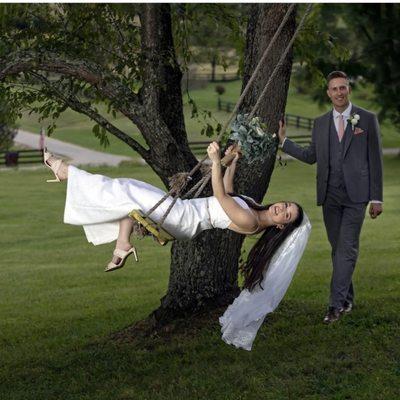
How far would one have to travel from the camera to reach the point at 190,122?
60.2m

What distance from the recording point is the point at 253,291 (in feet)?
25.0

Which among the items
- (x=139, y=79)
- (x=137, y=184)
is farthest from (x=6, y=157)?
(x=137, y=184)

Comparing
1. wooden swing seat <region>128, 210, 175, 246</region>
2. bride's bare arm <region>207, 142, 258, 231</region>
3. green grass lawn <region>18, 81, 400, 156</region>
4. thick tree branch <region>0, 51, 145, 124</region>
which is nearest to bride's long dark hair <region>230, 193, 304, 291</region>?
bride's bare arm <region>207, 142, 258, 231</region>

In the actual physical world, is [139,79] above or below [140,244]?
above

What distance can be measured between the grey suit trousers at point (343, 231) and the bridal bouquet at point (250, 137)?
1715mm

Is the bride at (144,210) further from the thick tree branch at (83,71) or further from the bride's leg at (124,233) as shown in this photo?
the thick tree branch at (83,71)

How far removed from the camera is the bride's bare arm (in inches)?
249

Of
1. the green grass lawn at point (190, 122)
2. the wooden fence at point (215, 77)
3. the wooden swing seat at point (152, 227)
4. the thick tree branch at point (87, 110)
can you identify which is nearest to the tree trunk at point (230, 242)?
the thick tree branch at point (87, 110)

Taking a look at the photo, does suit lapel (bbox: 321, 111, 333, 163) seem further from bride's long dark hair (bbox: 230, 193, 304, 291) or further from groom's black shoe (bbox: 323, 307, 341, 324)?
groom's black shoe (bbox: 323, 307, 341, 324)

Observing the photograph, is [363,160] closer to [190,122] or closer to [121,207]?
[121,207]

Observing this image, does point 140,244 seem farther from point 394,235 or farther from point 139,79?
point 139,79

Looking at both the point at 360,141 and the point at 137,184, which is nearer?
the point at 137,184

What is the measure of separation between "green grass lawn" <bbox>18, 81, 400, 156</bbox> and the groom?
33784 mm

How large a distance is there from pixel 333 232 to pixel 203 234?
1271mm
